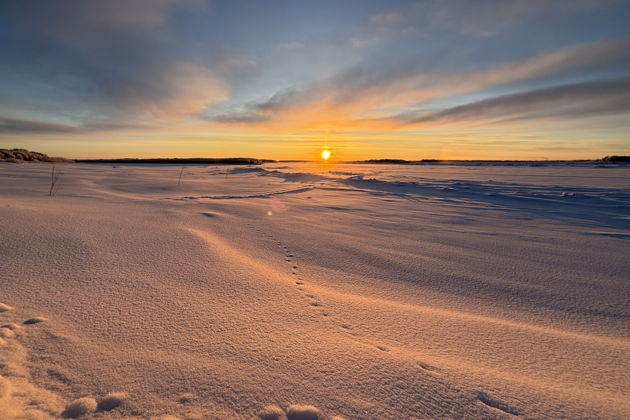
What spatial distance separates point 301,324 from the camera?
1.49m

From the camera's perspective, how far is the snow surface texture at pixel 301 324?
1008 mm

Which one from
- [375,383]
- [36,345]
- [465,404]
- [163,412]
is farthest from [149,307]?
[465,404]

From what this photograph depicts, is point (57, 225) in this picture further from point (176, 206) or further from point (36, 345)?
point (36, 345)

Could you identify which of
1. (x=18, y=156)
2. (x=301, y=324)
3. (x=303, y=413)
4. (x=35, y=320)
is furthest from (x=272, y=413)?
(x=18, y=156)

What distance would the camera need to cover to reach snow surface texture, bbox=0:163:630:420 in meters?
1.01

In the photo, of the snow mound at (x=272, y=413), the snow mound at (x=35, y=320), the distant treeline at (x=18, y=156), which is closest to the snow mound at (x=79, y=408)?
the snow mound at (x=272, y=413)

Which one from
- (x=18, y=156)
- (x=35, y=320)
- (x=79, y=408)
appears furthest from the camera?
(x=18, y=156)

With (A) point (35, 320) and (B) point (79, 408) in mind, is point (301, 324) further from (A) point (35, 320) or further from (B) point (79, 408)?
(A) point (35, 320)

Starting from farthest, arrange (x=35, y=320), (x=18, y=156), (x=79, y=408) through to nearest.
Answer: (x=18, y=156)
(x=35, y=320)
(x=79, y=408)

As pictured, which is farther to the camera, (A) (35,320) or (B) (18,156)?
(B) (18,156)

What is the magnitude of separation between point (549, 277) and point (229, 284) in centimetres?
248

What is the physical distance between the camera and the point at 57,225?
2834mm

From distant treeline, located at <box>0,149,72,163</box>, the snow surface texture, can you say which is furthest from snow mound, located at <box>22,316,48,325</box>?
distant treeline, located at <box>0,149,72,163</box>

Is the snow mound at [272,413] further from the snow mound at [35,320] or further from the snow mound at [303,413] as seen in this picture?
the snow mound at [35,320]
